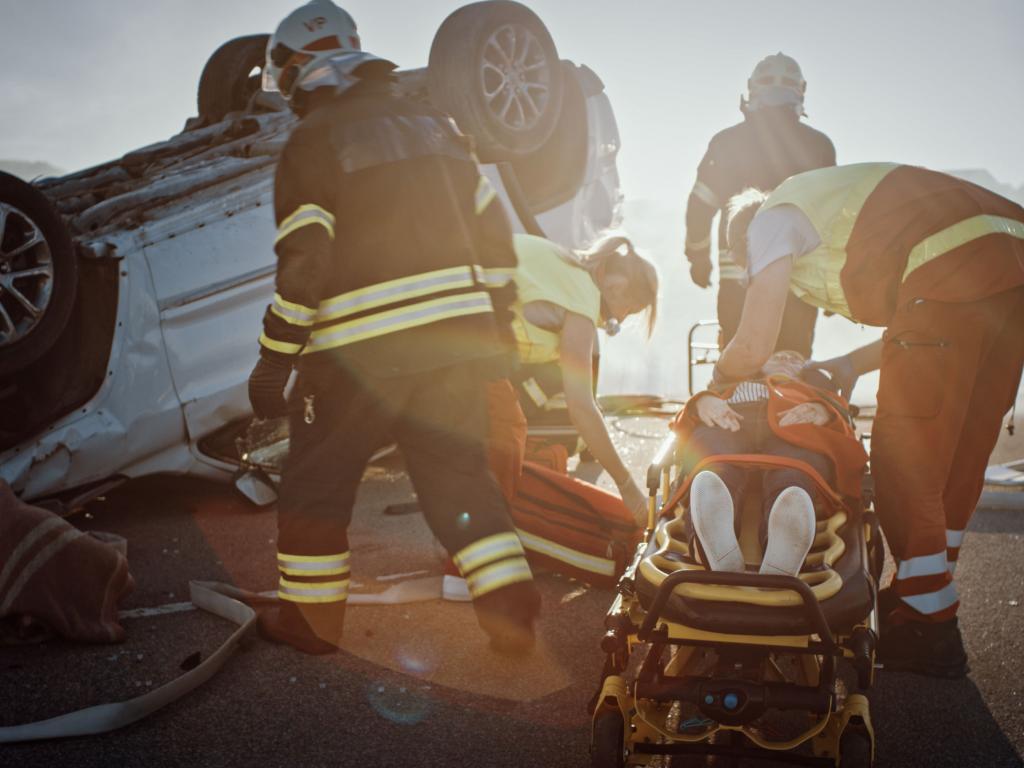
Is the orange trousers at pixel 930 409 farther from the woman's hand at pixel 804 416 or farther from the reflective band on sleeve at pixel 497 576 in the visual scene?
the reflective band on sleeve at pixel 497 576

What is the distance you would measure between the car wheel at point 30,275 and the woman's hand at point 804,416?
2987 millimetres

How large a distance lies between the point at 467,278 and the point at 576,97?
3669 millimetres

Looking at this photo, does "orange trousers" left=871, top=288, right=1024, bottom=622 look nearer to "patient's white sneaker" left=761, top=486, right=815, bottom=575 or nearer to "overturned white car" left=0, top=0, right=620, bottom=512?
"patient's white sneaker" left=761, top=486, right=815, bottom=575

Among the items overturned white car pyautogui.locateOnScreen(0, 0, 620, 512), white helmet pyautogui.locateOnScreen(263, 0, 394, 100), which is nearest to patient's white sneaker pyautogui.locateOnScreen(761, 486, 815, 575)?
white helmet pyautogui.locateOnScreen(263, 0, 394, 100)

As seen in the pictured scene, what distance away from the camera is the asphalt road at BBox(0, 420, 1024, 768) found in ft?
8.13

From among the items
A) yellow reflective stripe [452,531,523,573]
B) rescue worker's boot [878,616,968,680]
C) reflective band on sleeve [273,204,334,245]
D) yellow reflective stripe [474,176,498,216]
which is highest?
reflective band on sleeve [273,204,334,245]

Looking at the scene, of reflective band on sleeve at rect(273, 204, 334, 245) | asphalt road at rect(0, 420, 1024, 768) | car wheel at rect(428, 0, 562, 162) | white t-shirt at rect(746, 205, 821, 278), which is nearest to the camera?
asphalt road at rect(0, 420, 1024, 768)

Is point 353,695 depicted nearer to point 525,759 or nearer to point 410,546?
point 525,759

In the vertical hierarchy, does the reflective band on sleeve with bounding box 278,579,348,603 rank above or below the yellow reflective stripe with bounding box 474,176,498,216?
below

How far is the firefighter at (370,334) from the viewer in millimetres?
2887

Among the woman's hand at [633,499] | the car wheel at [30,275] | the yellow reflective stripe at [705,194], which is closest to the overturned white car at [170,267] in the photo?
the car wheel at [30,275]

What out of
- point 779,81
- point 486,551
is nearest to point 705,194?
point 779,81

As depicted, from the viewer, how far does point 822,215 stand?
3008 mm

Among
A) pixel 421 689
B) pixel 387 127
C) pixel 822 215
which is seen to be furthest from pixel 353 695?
pixel 822 215
